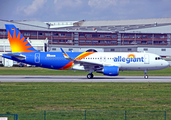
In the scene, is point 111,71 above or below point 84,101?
above

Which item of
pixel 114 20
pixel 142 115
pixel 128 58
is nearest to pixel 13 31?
pixel 128 58

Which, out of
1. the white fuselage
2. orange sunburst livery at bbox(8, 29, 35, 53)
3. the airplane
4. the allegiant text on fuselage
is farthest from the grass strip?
orange sunburst livery at bbox(8, 29, 35, 53)

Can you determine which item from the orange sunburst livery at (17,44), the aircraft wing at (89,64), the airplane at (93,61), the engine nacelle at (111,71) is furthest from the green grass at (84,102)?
the orange sunburst livery at (17,44)

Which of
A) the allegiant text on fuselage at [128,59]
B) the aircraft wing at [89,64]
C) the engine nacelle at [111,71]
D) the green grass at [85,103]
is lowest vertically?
the green grass at [85,103]

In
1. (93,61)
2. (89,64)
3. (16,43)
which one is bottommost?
(89,64)

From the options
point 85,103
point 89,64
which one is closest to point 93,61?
point 89,64

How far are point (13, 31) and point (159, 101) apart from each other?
29865mm

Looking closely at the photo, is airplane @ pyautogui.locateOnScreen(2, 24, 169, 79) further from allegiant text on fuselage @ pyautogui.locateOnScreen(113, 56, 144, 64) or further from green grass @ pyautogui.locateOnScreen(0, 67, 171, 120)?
green grass @ pyautogui.locateOnScreen(0, 67, 171, 120)

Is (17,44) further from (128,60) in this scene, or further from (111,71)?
(128,60)

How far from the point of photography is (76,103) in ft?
67.6

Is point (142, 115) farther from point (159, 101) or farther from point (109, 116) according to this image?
point (159, 101)

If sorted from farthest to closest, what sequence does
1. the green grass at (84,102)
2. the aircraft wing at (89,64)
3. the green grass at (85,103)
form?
1. the aircraft wing at (89,64)
2. the green grass at (84,102)
3. the green grass at (85,103)

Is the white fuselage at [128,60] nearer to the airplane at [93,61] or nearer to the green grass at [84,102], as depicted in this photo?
the airplane at [93,61]

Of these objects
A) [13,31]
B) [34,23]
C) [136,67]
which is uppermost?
[34,23]
